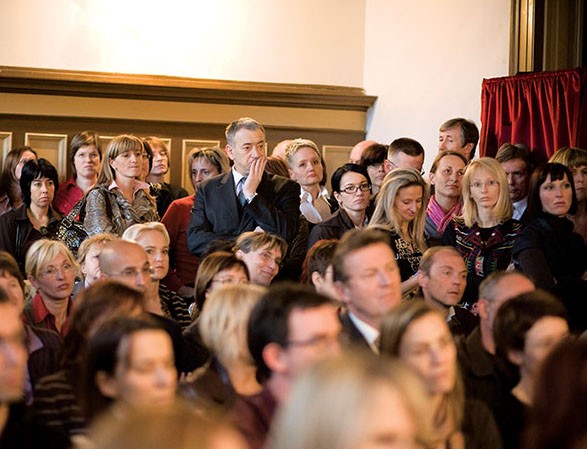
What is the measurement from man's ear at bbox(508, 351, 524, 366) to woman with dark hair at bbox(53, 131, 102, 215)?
411cm

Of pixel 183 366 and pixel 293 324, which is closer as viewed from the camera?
pixel 293 324

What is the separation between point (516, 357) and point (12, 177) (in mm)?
4533

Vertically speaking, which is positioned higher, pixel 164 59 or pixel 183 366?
pixel 164 59

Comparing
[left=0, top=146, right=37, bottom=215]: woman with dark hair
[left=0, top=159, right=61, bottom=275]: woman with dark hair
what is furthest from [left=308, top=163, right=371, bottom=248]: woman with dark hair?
[left=0, top=146, right=37, bottom=215]: woman with dark hair

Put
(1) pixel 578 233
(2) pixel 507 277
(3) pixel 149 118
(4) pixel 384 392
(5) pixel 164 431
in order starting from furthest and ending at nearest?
(3) pixel 149 118 → (1) pixel 578 233 → (2) pixel 507 277 → (4) pixel 384 392 → (5) pixel 164 431

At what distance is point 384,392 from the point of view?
197 cm

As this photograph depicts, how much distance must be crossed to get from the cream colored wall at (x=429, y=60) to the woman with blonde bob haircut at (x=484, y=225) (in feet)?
6.98

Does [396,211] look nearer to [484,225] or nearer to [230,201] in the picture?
[484,225]

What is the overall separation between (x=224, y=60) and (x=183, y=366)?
15.3 ft

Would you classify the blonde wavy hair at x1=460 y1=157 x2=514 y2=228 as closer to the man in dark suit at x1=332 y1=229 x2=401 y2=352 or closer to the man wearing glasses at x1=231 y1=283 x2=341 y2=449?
the man in dark suit at x1=332 y1=229 x2=401 y2=352

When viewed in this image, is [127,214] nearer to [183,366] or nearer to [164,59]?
[183,366]

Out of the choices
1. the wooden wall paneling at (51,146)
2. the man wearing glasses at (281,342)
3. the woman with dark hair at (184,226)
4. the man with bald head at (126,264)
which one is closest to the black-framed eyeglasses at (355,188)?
the woman with dark hair at (184,226)

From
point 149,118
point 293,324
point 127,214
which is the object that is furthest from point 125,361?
point 149,118

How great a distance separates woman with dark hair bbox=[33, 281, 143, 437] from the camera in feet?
10.8
